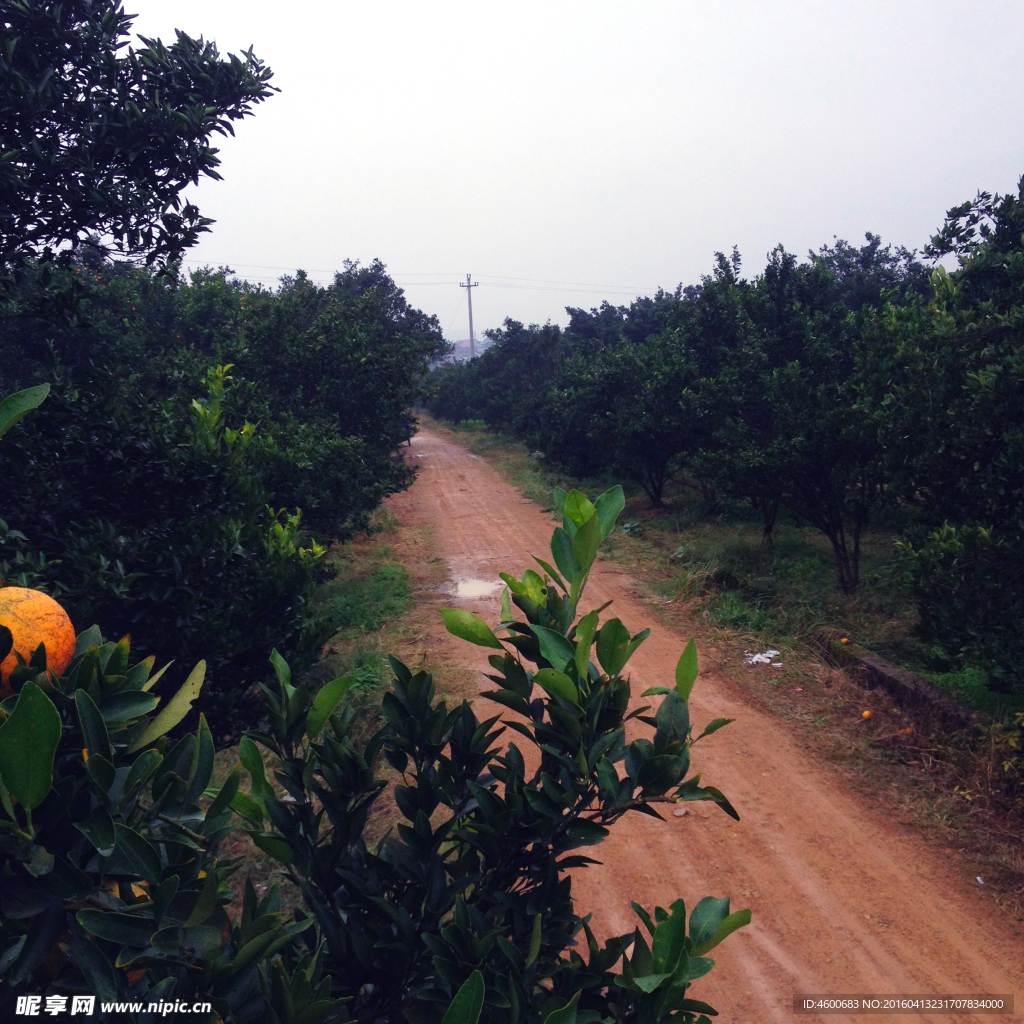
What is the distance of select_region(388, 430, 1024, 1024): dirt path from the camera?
393 centimetres

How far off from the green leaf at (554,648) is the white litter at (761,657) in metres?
6.69

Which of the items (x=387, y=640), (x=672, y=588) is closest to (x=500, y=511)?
(x=672, y=588)

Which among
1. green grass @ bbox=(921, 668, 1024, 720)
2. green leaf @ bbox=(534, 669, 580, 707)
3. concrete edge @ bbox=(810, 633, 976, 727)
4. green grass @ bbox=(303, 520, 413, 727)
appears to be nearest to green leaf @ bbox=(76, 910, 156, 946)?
green leaf @ bbox=(534, 669, 580, 707)

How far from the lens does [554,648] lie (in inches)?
67.9

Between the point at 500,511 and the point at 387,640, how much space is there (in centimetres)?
752

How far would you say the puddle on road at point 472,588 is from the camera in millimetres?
10516

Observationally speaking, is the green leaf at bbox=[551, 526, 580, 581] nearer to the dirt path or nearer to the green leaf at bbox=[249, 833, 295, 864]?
the green leaf at bbox=[249, 833, 295, 864]

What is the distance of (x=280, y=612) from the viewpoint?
17.6ft

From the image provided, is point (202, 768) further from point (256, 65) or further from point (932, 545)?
point (932, 545)

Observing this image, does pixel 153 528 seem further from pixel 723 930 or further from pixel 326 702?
pixel 723 930

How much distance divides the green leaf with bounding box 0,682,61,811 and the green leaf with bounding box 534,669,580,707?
35.5 inches

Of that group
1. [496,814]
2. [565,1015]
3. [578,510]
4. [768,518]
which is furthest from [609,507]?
[768,518]

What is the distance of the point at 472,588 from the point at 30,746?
9677 millimetres

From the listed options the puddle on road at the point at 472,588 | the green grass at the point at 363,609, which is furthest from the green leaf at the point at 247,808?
the puddle on road at the point at 472,588
